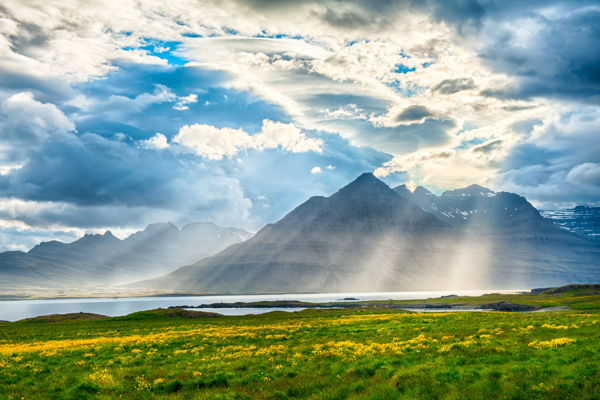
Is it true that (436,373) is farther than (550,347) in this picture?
No

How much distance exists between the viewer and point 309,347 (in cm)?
3088

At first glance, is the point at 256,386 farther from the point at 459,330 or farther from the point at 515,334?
the point at 459,330

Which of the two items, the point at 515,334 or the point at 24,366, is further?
the point at 515,334

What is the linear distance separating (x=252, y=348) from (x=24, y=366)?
16326mm

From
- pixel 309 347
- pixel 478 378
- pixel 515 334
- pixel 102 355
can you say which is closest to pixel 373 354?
pixel 309 347

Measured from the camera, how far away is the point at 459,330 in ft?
124

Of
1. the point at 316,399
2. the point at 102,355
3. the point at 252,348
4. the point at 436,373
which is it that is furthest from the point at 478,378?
the point at 102,355

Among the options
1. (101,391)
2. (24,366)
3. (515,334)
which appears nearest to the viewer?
(101,391)

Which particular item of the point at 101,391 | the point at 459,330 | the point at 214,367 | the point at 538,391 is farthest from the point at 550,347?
the point at 101,391

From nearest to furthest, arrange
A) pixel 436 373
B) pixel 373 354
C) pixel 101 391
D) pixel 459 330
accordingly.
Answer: pixel 436 373, pixel 101 391, pixel 373 354, pixel 459 330

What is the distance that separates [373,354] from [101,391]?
1576 centimetres

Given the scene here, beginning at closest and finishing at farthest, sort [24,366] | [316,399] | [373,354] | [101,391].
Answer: [316,399], [101,391], [373,354], [24,366]

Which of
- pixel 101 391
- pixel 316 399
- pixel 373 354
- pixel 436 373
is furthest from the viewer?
pixel 373 354

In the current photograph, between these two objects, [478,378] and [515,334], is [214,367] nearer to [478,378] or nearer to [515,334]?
[478,378]
